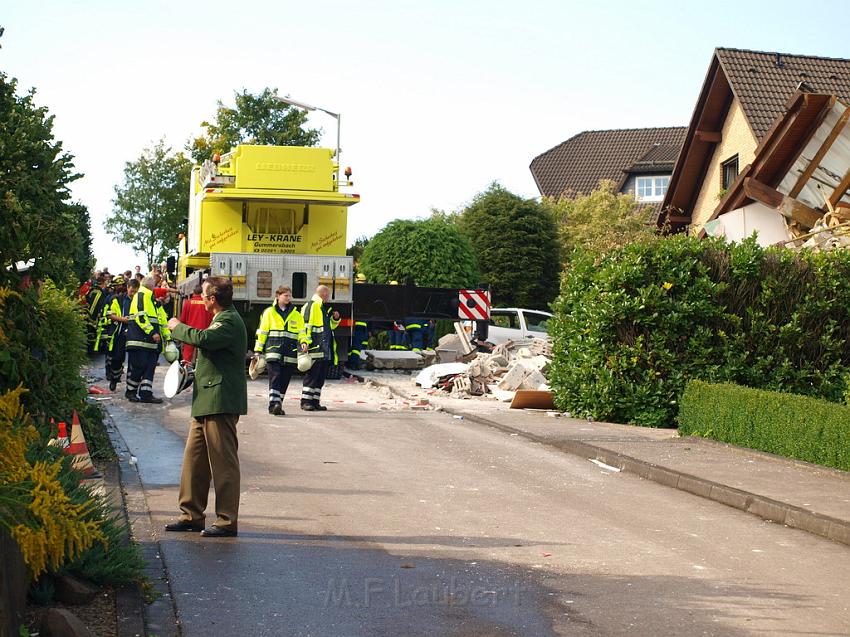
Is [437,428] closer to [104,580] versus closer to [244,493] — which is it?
[244,493]

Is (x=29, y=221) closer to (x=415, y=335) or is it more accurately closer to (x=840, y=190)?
(x=840, y=190)

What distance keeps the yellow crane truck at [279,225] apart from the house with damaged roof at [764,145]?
7498 mm

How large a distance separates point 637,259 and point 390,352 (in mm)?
10345

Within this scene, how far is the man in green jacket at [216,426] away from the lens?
809 centimetres

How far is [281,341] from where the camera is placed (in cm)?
1648

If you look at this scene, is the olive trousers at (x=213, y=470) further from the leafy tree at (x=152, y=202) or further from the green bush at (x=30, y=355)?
the leafy tree at (x=152, y=202)

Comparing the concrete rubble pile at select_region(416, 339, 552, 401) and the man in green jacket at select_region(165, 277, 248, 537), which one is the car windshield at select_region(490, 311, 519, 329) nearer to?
the concrete rubble pile at select_region(416, 339, 552, 401)

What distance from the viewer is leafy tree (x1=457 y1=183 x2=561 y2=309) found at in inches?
1757

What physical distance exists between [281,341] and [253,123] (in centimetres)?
3317

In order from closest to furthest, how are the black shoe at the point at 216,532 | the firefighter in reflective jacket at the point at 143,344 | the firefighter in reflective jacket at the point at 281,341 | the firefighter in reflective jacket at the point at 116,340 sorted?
the black shoe at the point at 216,532, the firefighter in reflective jacket at the point at 281,341, the firefighter in reflective jacket at the point at 143,344, the firefighter in reflective jacket at the point at 116,340

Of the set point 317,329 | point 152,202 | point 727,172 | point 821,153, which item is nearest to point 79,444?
point 317,329

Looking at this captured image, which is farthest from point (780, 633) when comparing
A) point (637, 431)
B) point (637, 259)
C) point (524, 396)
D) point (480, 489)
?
point (524, 396)

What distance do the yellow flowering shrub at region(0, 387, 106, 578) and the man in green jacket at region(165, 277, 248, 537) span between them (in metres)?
2.70

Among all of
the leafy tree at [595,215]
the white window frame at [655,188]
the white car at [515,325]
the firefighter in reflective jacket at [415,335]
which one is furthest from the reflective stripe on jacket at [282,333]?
the white window frame at [655,188]
